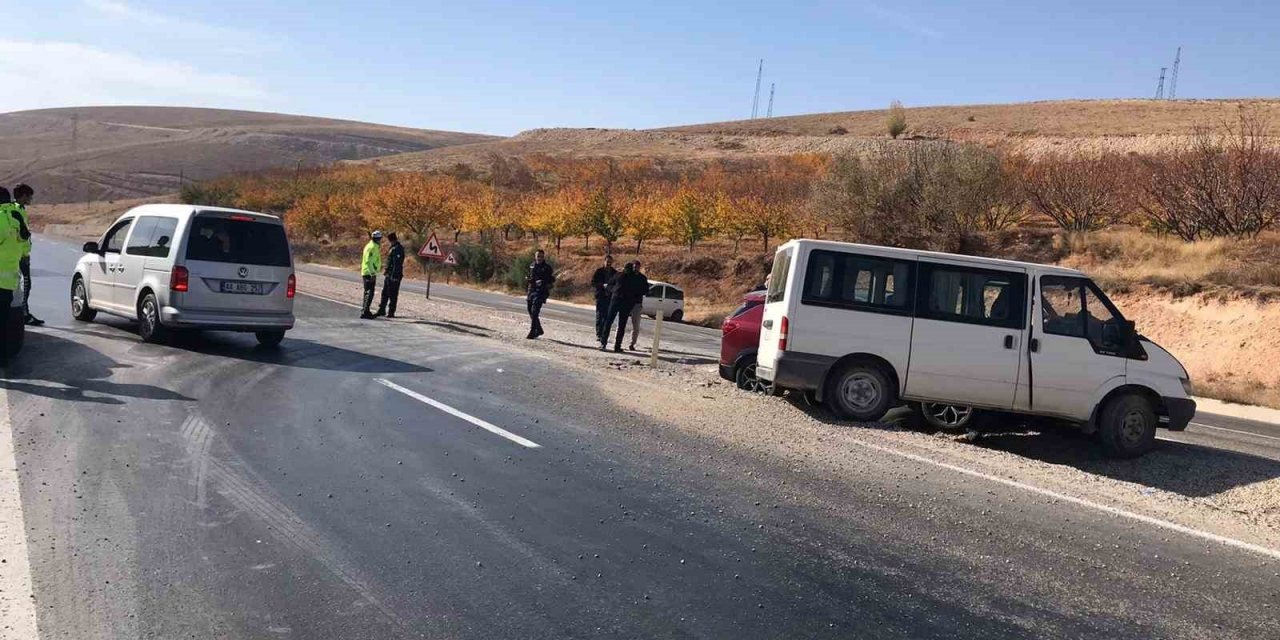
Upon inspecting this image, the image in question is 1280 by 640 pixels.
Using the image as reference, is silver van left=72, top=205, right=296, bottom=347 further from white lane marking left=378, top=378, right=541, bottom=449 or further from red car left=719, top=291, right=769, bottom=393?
red car left=719, top=291, right=769, bottom=393

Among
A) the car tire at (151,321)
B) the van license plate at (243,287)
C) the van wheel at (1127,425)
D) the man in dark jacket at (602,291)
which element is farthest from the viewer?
the man in dark jacket at (602,291)

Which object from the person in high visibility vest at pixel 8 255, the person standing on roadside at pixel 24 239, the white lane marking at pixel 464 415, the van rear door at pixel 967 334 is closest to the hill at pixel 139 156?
the person standing on roadside at pixel 24 239

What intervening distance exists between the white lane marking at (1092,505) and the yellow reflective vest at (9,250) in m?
9.44

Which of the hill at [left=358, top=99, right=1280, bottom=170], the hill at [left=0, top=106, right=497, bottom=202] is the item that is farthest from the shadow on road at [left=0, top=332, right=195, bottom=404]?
the hill at [left=0, top=106, right=497, bottom=202]

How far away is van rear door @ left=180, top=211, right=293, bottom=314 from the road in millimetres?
4083

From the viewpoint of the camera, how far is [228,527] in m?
6.21

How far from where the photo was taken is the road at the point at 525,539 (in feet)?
16.6

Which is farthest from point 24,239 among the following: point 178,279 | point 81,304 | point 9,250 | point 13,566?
point 13,566

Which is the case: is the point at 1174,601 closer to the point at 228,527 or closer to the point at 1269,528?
the point at 1269,528

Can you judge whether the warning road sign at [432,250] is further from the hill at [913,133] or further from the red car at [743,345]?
the hill at [913,133]

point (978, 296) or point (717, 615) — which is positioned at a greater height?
point (978, 296)

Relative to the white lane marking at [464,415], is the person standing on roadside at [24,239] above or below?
above

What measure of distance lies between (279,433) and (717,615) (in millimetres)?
5429

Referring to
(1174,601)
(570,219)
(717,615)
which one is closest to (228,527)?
(717,615)
